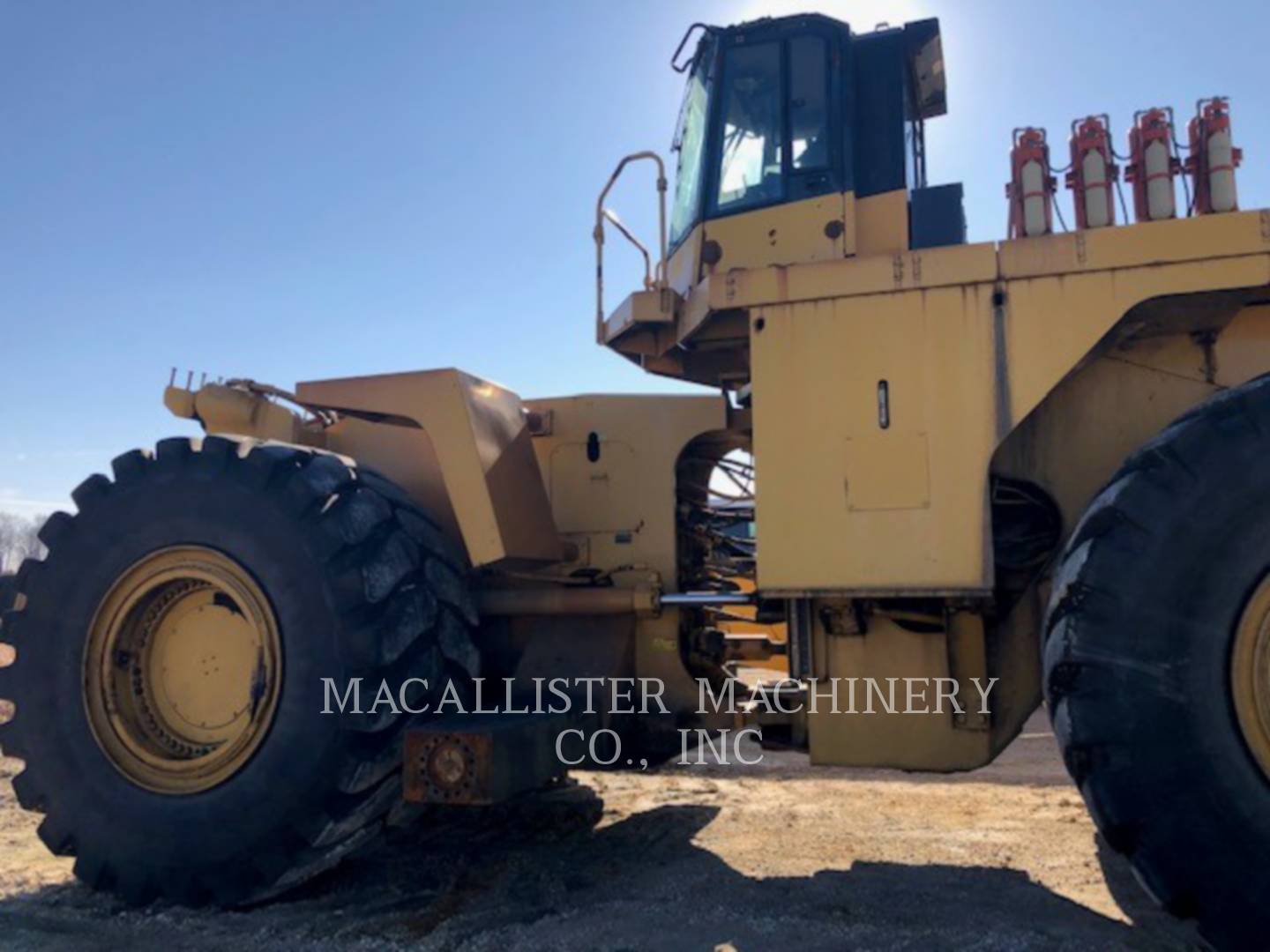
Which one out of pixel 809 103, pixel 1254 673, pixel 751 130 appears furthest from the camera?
pixel 751 130

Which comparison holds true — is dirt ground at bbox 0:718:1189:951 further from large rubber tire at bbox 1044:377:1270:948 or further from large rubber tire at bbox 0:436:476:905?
large rubber tire at bbox 1044:377:1270:948

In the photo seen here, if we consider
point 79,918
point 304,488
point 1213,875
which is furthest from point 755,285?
point 79,918

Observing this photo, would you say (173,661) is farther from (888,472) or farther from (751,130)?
(751,130)

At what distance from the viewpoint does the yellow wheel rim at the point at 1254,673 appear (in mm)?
2926

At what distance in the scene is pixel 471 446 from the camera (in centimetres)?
442

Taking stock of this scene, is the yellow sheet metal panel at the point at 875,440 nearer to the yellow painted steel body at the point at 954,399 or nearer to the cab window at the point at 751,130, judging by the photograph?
the yellow painted steel body at the point at 954,399

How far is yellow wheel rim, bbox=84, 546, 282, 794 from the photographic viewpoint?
13.5 ft

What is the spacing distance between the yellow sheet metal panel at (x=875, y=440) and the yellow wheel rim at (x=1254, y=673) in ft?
2.72

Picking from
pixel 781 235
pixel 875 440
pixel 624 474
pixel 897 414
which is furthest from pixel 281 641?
pixel 781 235

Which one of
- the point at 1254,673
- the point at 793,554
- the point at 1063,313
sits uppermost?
the point at 1063,313

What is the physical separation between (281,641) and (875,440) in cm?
240

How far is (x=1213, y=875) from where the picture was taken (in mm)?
2854

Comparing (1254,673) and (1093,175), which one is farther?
(1093,175)

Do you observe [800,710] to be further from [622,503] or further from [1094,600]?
[1094,600]
